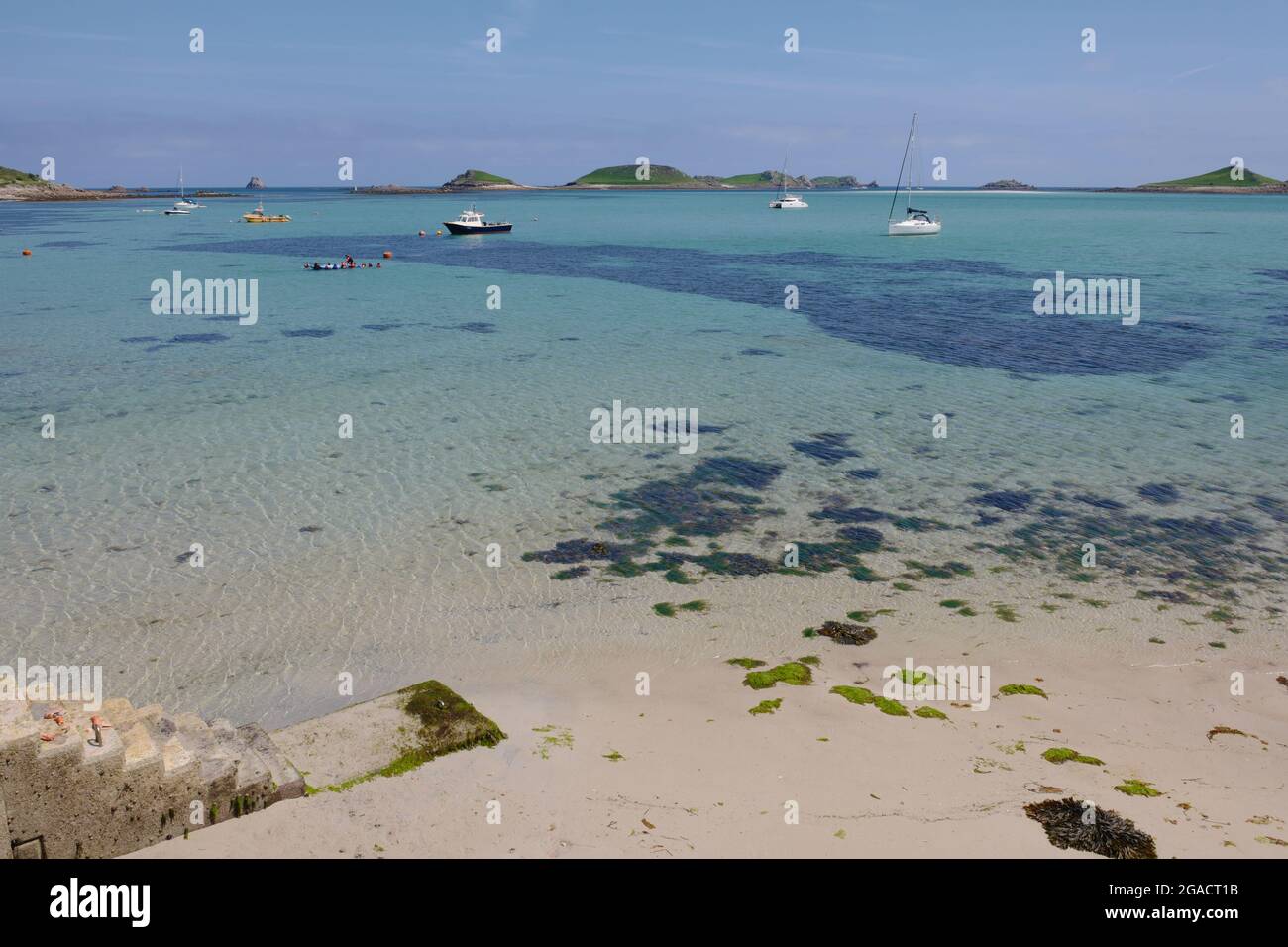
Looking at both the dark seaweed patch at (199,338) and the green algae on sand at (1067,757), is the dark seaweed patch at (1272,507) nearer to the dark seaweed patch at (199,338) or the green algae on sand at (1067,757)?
the green algae on sand at (1067,757)

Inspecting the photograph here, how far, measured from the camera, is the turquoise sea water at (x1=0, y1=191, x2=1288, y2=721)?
53.0ft

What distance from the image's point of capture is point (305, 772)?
10.4m

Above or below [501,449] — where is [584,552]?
below

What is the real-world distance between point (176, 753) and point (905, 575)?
13.1m

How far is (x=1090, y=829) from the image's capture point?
31.4ft

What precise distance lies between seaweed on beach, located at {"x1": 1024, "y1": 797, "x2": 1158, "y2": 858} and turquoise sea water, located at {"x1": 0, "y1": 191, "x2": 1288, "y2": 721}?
28.3 ft

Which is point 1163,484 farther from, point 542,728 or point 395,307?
point 395,307

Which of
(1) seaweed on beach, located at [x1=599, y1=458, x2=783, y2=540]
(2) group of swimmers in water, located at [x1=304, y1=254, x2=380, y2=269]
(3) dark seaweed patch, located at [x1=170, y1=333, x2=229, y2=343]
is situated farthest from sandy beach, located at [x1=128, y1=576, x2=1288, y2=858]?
(2) group of swimmers in water, located at [x1=304, y1=254, x2=380, y2=269]

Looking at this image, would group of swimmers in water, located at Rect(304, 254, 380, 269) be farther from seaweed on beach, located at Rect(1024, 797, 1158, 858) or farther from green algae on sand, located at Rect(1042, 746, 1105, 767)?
seaweed on beach, located at Rect(1024, 797, 1158, 858)

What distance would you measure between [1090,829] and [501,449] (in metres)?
18.5

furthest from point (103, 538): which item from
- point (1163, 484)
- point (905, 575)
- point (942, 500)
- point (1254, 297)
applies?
point (1254, 297)

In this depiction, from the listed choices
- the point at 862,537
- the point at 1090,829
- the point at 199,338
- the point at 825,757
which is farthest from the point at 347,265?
the point at 1090,829

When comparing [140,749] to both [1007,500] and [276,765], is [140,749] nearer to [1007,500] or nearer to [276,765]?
[276,765]

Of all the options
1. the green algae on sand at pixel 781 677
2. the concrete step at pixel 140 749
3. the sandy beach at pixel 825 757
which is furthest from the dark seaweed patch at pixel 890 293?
the concrete step at pixel 140 749
